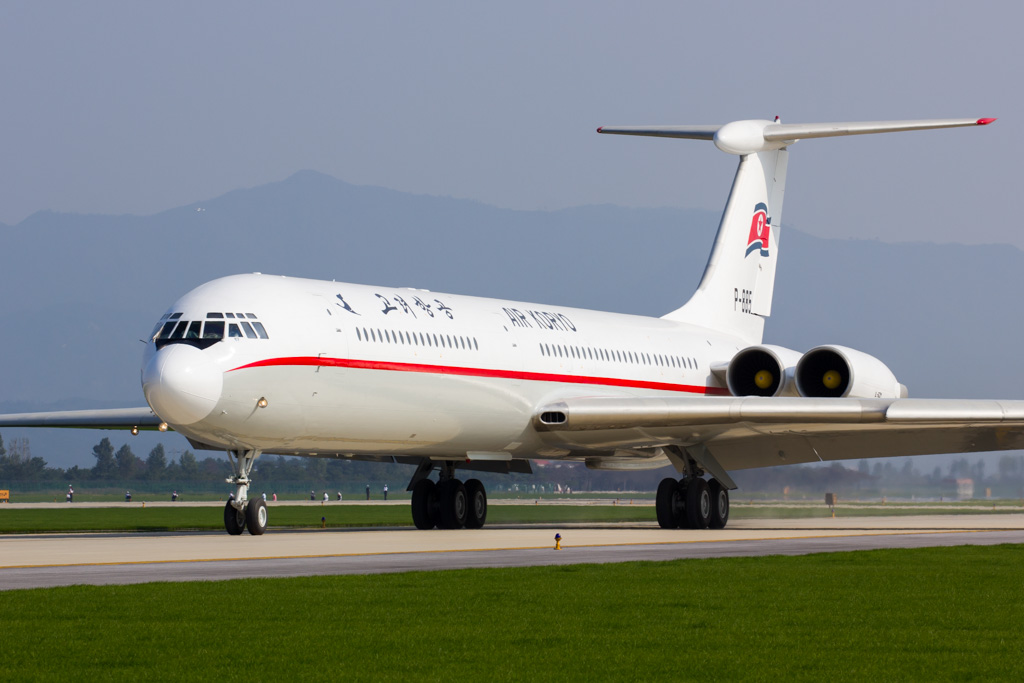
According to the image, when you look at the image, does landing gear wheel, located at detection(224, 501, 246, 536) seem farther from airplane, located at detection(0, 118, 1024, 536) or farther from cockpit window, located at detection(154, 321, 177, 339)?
cockpit window, located at detection(154, 321, 177, 339)

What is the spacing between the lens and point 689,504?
90.2 feet

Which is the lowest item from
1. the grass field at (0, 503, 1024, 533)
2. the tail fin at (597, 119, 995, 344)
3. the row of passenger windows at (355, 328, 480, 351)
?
the grass field at (0, 503, 1024, 533)

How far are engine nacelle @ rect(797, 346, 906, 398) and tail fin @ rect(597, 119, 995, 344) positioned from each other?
15.5 feet

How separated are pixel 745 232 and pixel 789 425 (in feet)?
32.3

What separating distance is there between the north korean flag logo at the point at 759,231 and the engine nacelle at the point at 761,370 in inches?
182

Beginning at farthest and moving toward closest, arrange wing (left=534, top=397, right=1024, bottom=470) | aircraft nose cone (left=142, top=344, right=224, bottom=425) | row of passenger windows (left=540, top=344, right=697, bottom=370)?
row of passenger windows (left=540, top=344, right=697, bottom=370), wing (left=534, top=397, right=1024, bottom=470), aircraft nose cone (left=142, top=344, right=224, bottom=425)

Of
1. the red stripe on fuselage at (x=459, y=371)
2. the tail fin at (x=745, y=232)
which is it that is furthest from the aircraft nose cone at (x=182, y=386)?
the tail fin at (x=745, y=232)

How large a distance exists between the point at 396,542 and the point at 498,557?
3774 mm

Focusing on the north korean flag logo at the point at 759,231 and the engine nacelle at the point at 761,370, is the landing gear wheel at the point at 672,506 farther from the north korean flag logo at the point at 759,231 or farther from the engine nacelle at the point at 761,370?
the north korean flag logo at the point at 759,231

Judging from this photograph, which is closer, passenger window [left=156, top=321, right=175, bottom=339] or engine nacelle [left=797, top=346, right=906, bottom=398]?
passenger window [left=156, top=321, right=175, bottom=339]

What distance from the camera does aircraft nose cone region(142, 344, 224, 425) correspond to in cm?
2017

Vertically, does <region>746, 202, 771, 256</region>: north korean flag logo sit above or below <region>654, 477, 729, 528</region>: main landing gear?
above

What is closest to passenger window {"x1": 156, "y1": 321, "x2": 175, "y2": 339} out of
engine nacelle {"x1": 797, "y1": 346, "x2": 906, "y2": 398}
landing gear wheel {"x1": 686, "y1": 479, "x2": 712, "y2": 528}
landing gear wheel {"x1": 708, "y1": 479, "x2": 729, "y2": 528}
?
landing gear wheel {"x1": 686, "y1": 479, "x2": 712, "y2": 528}

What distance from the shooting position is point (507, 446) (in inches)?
1051
